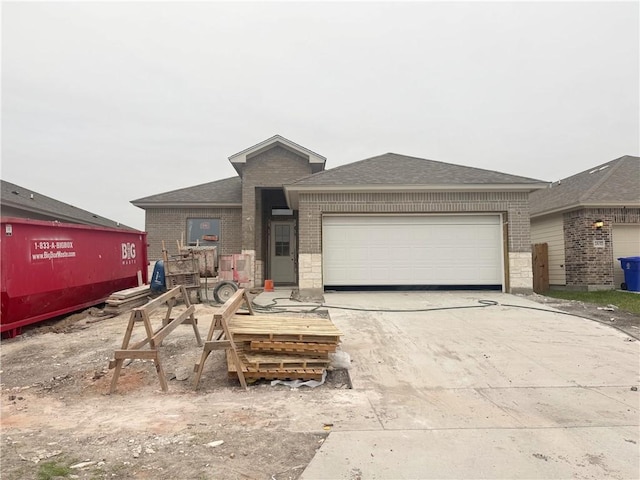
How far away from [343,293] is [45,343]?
24.0 ft

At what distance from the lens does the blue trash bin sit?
1220 cm

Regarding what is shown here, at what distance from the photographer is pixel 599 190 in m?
13.5

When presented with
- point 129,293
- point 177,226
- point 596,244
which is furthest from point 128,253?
point 596,244

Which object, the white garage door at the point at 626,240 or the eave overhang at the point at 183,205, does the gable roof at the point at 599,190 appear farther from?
the eave overhang at the point at 183,205

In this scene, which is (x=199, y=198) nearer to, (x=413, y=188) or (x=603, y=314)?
(x=413, y=188)

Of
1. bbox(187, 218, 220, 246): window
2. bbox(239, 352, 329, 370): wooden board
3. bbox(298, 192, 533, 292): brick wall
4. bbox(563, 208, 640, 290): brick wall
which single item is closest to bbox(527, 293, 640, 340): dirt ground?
bbox(298, 192, 533, 292): brick wall

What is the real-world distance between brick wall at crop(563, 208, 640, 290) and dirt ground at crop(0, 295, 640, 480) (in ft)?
39.1

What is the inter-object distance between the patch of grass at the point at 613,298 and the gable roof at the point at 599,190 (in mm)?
2963

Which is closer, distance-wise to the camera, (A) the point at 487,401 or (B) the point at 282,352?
(A) the point at 487,401

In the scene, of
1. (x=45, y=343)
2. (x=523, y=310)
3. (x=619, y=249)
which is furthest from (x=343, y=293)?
(x=619, y=249)

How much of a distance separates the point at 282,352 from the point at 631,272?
13040mm

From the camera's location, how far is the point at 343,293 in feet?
37.6

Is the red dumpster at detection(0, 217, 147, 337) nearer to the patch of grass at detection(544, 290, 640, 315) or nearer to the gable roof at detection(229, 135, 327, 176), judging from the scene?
the gable roof at detection(229, 135, 327, 176)

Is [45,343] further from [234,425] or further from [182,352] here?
[234,425]
